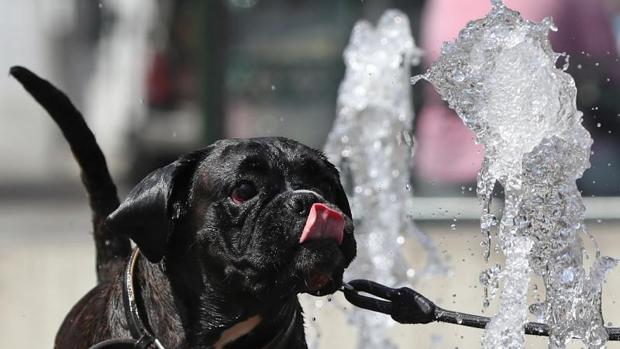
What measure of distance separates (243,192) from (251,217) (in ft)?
0.25

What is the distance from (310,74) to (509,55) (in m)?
5.97

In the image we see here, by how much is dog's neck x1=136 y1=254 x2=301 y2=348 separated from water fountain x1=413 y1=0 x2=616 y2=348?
0.68 m

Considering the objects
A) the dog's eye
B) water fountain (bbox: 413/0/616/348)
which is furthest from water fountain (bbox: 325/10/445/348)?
the dog's eye

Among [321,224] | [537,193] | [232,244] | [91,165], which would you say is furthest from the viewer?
[91,165]

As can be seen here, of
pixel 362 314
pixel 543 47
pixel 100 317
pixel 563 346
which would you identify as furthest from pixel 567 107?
pixel 362 314

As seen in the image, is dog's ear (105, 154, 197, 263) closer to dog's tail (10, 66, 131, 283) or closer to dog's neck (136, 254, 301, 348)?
dog's neck (136, 254, 301, 348)

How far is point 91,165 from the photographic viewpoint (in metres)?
3.97

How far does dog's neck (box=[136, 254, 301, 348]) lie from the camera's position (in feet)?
10.00

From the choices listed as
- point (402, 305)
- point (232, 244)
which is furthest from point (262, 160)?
point (402, 305)

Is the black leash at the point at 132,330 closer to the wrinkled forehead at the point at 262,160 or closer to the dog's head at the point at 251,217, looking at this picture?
the dog's head at the point at 251,217

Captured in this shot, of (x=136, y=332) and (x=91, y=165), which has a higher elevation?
(x=91, y=165)

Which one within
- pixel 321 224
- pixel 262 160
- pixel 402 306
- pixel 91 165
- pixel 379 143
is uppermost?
pixel 379 143

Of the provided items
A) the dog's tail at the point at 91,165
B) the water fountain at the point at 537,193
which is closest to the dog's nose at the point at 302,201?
the water fountain at the point at 537,193

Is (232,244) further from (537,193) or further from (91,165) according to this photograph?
(91,165)
